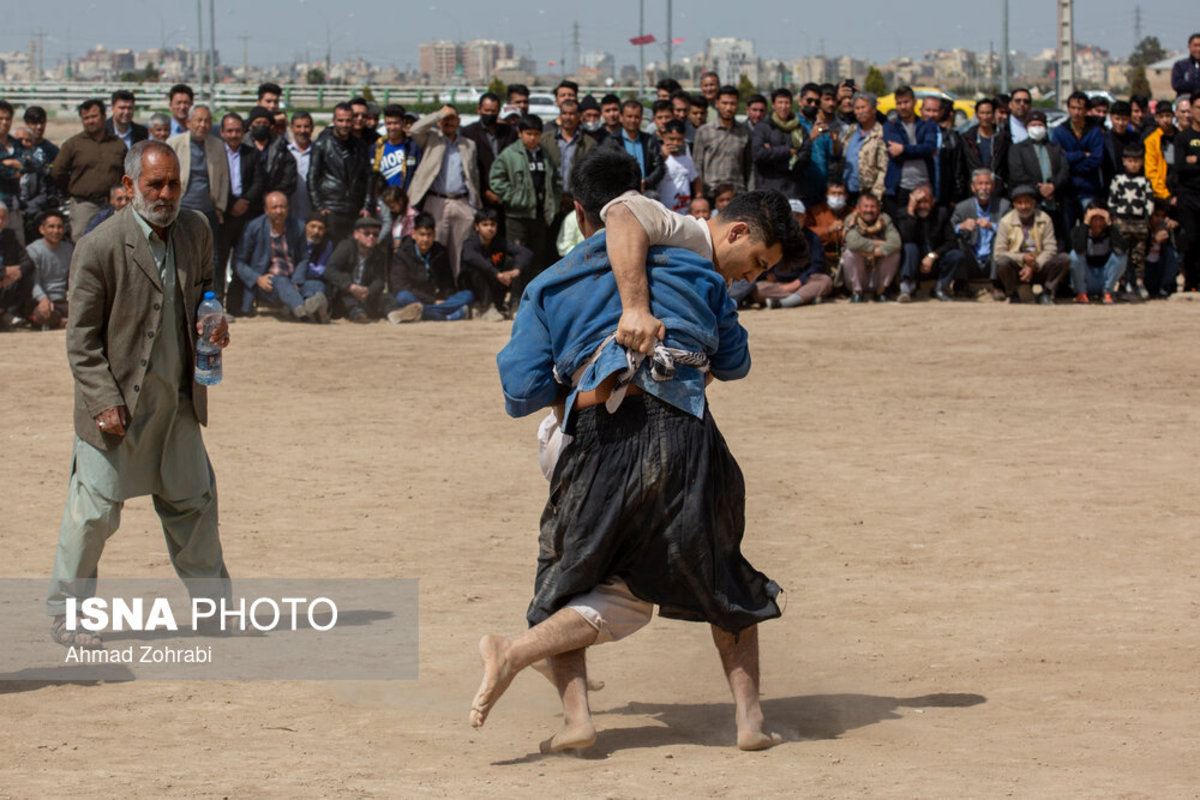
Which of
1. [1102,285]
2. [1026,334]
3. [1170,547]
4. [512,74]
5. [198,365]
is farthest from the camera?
[512,74]

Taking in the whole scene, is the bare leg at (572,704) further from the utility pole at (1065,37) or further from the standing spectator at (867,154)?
the utility pole at (1065,37)

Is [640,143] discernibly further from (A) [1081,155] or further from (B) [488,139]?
(A) [1081,155]

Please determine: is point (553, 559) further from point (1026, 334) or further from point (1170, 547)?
point (1026, 334)

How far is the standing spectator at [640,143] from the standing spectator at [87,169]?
4.39 meters

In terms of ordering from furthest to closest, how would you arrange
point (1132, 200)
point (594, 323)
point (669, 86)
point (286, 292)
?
point (669, 86)
point (1132, 200)
point (286, 292)
point (594, 323)

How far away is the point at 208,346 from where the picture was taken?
18.9ft

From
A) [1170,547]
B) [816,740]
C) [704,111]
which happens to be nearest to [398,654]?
[816,740]

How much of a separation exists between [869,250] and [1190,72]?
4.32m

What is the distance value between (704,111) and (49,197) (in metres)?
6.18

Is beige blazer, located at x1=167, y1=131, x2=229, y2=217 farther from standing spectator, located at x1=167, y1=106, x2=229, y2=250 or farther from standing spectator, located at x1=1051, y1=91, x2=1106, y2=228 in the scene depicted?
standing spectator, located at x1=1051, y1=91, x2=1106, y2=228

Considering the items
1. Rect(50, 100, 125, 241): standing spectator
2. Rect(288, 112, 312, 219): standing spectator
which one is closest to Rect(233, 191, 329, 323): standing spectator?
Rect(288, 112, 312, 219): standing spectator

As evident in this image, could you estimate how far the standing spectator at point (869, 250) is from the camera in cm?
1513

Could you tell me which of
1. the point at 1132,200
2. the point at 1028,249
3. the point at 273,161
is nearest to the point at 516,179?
the point at 273,161

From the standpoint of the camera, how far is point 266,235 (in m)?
14.3
